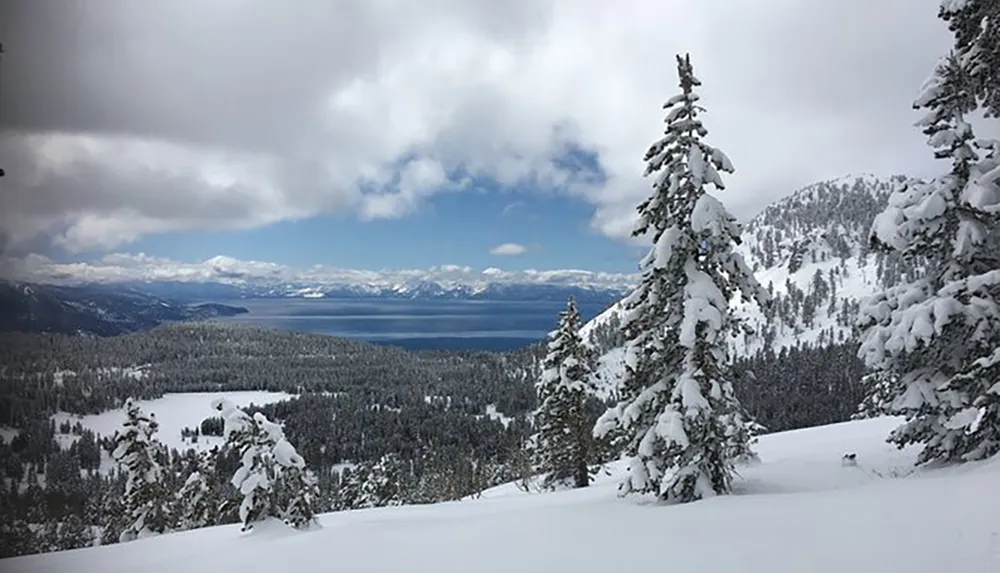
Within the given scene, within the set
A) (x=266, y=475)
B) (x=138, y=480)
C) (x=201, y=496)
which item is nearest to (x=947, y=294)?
(x=266, y=475)

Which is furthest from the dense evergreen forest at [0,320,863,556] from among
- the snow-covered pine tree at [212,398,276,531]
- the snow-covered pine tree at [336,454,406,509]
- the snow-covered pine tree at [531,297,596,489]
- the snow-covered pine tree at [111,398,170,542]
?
the snow-covered pine tree at [531,297,596,489]

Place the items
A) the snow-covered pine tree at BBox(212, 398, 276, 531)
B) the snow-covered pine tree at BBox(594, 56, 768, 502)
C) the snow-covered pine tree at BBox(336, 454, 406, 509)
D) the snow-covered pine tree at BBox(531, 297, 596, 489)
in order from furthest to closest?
the snow-covered pine tree at BBox(336, 454, 406, 509)
the snow-covered pine tree at BBox(531, 297, 596, 489)
the snow-covered pine tree at BBox(212, 398, 276, 531)
the snow-covered pine tree at BBox(594, 56, 768, 502)

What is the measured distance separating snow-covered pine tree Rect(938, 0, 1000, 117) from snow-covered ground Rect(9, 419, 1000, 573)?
626cm

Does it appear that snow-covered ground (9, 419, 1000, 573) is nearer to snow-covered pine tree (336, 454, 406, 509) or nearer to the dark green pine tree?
the dark green pine tree

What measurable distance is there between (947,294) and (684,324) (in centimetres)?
444

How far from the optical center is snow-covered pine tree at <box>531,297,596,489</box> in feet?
83.9

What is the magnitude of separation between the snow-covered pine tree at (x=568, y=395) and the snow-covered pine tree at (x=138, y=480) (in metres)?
18.4

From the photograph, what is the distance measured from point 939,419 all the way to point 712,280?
15.4 ft

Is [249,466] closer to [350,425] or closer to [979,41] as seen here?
[979,41]

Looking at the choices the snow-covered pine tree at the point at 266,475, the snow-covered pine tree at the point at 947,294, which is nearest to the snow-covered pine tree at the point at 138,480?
the snow-covered pine tree at the point at 266,475

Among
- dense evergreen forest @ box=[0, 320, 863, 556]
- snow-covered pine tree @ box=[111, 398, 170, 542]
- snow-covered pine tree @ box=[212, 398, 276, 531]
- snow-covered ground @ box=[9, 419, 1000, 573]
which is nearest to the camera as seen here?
dense evergreen forest @ box=[0, 320, 863, 556]

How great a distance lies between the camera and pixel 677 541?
7121 millimetres

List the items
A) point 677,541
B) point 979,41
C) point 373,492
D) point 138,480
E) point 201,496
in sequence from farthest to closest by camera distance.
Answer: point 373,492
point 201,496
point 138,480
point 979,41
point 677,541

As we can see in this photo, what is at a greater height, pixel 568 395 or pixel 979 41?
pixel 979 41
